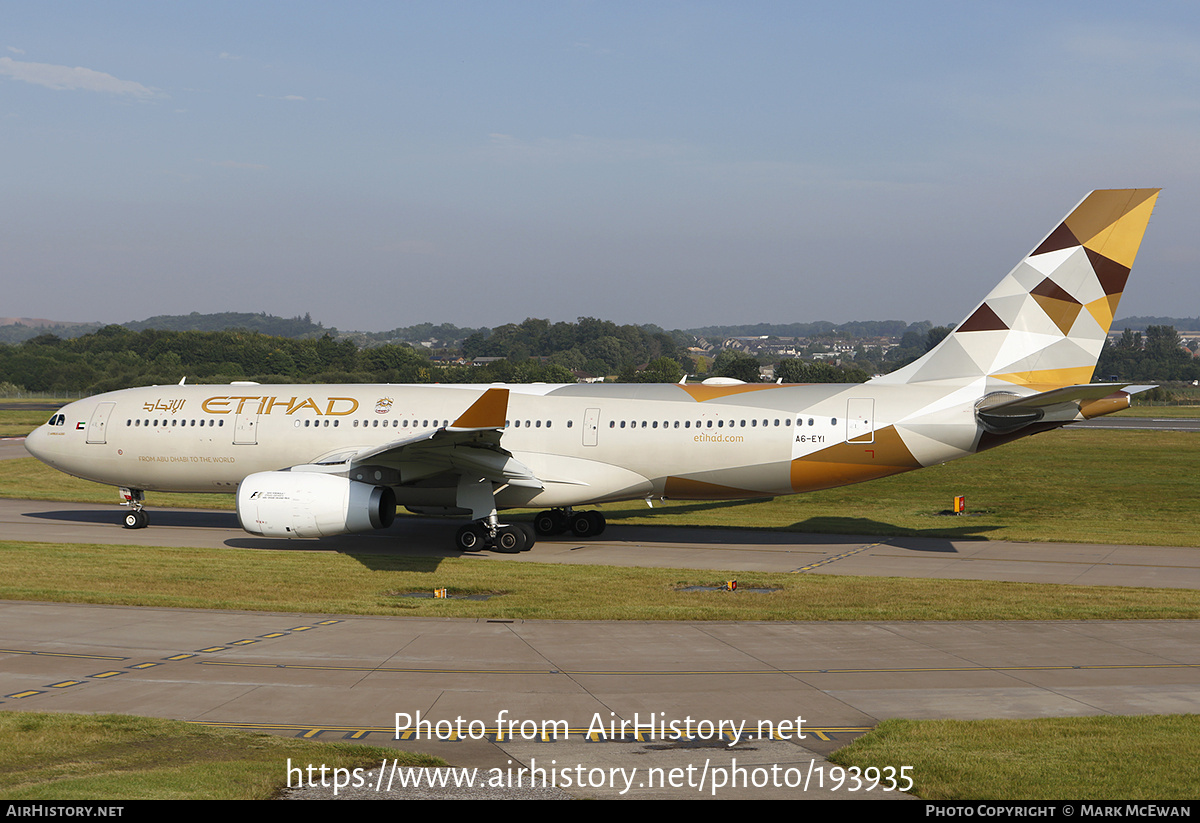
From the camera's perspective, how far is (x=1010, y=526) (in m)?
30.9

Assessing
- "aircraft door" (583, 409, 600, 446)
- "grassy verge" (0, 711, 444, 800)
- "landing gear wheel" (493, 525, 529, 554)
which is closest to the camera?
"grassy verge" (0, 711, 444, 800)

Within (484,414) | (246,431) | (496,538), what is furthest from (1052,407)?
(246,431)

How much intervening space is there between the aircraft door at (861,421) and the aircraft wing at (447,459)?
8.27 metres

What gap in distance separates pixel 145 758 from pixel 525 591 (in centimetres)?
1053

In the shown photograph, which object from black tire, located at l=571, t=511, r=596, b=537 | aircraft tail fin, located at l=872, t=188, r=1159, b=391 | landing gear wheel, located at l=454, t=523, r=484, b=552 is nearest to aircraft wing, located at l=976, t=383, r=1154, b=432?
aircraft tail fin, located at l=872, t=188, r=1159, b=391

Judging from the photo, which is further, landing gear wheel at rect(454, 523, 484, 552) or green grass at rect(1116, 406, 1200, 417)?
green grass at rect(1116, 406, 1200, 417)

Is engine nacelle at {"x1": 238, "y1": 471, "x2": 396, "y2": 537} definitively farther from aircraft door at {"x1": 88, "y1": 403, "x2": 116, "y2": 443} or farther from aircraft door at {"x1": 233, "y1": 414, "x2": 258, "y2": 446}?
aircraft door at {"x1": 88, "y1": 403, "x2": 116, "y2": 443}

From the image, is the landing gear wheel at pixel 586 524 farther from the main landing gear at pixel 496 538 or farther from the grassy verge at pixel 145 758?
the grassy verge at pixel 145 758

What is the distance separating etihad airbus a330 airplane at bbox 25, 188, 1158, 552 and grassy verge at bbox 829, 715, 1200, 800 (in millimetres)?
12238

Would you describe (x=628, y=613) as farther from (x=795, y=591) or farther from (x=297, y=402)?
(x=297, y=402)

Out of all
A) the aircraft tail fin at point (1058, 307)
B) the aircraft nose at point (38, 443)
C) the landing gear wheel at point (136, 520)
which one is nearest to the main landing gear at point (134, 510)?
the landing gear wheel at point (136, 520)

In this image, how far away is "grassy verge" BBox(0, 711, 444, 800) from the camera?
860 cm

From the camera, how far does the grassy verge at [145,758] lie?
8602 mm
